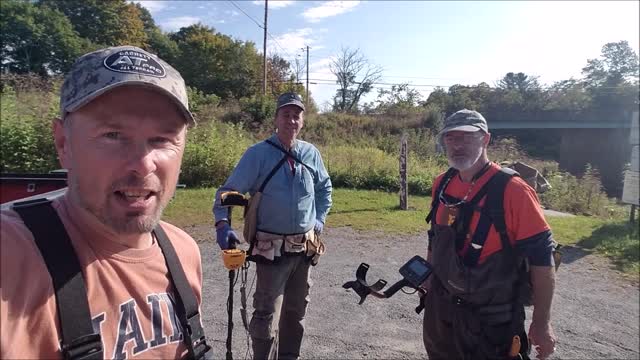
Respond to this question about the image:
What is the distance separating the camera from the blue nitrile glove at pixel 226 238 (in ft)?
9.60

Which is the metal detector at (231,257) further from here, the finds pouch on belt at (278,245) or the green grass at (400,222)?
the green grass at (400,222)

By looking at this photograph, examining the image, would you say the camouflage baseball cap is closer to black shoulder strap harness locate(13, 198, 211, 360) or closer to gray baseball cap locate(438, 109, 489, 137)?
black shoulder strap harness locate(13, 198, 211, 360)

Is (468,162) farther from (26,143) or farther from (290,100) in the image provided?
(26,143)

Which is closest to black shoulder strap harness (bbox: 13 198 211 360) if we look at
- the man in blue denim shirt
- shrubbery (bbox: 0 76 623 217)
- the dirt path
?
the man in blue denim shirt

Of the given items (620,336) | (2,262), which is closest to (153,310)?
(2,262)

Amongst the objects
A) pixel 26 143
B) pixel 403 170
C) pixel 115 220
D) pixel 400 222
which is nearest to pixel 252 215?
pixel 115 220

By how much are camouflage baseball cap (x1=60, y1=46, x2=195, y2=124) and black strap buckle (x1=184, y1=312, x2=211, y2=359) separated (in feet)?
2.18

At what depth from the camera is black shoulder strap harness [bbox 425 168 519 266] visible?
8.25 feet

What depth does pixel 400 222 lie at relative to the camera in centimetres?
976

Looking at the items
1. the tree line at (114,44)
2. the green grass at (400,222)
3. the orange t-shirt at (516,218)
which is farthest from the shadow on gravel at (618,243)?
the tree line at (114,44)

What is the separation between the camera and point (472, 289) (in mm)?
2535

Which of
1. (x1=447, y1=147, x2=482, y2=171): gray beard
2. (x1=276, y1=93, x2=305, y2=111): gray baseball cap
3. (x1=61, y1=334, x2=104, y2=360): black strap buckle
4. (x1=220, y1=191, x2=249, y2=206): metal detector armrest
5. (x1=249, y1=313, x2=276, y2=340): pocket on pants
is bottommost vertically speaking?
(x1=249, y1=313, x2=276, y2=340): pocket on pants

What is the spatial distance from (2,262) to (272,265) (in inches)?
95.5

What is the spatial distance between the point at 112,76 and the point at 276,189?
7.46 ft
